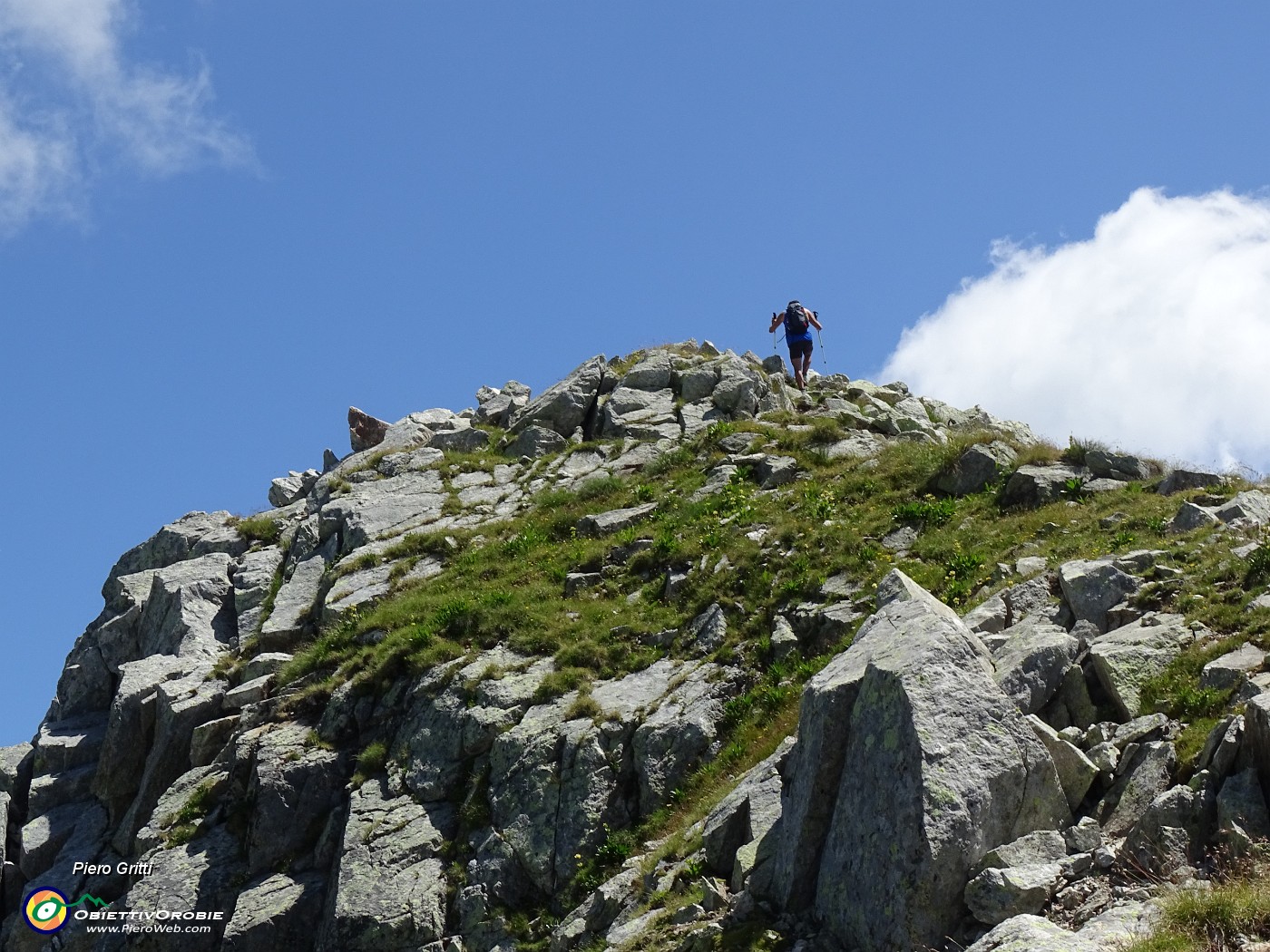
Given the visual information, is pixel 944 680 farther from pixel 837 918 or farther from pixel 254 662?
pixel 254 662

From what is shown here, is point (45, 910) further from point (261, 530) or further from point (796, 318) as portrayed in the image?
point (796, 318)

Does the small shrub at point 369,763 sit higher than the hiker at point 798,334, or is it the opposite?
the hiker at point 798,334

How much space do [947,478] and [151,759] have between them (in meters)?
19.1

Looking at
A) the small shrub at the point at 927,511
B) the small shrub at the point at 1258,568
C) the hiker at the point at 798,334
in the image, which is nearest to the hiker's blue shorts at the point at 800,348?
the hiker at the point at 798,334

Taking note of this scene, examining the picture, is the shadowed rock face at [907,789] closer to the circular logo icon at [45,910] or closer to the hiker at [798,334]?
the circular logo icon at [45,910]

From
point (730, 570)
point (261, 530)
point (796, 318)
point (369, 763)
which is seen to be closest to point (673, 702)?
point (730, 570)

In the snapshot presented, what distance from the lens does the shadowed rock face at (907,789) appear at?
12.0 meters

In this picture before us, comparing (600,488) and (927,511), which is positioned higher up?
(600,488)

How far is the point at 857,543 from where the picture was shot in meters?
24.7

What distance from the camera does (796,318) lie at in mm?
38062

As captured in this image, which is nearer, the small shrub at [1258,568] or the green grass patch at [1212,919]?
the green grass patch at [1212,919]

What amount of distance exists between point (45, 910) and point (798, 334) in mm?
26548

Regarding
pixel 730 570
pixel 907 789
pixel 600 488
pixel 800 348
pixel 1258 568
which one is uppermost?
pixel 800 348

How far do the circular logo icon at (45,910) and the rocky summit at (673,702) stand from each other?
81 mm
